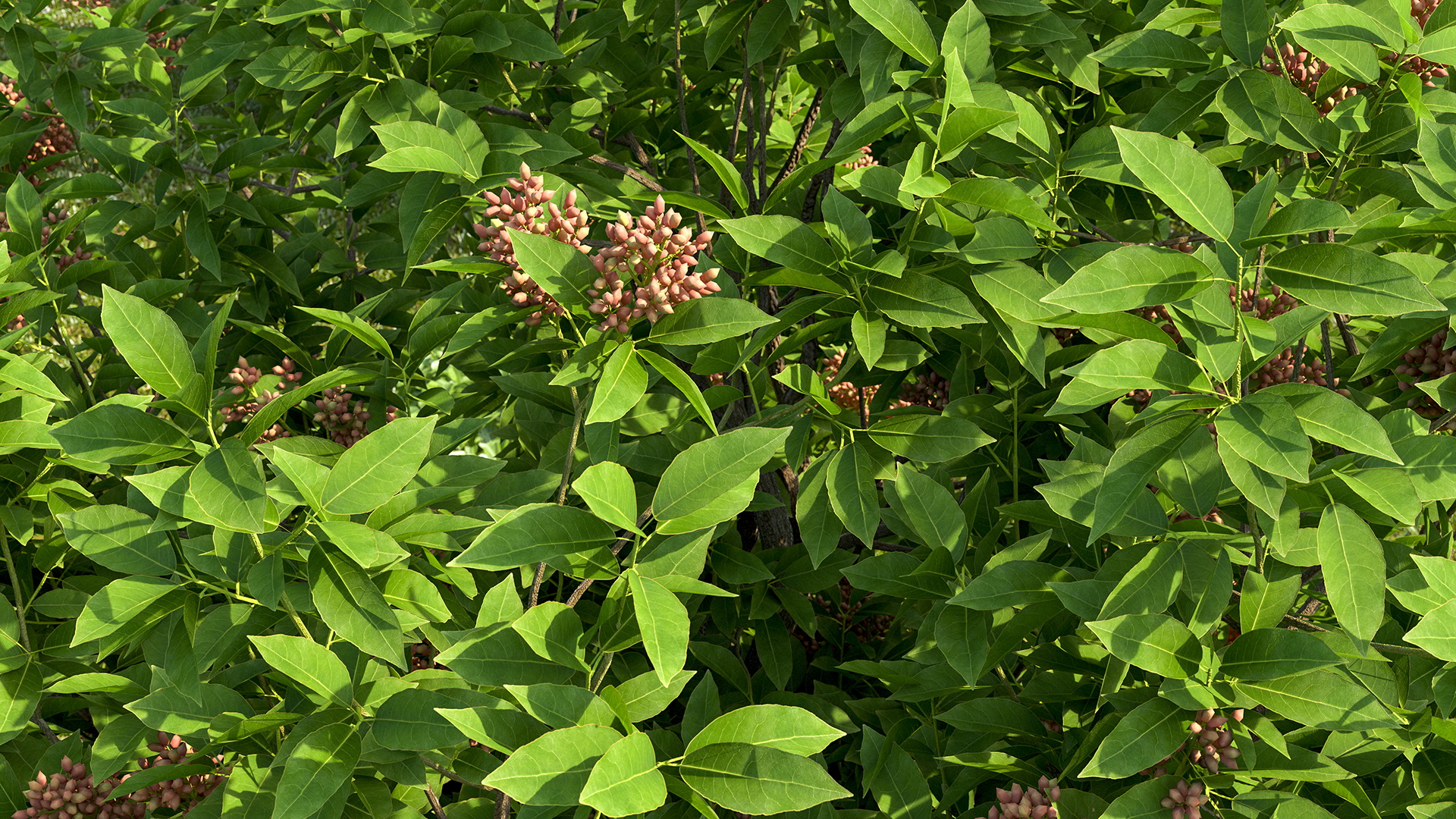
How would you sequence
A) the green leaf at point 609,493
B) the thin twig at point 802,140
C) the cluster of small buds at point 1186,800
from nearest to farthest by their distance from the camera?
the green leaf at point 609,493 → the cluster of small buds at point 1186,800 → the thin twig at point 802,140

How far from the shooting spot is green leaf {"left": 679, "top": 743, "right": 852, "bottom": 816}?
1.48m

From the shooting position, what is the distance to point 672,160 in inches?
144

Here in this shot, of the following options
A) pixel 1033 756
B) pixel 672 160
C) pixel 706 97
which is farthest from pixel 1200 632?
pixel 706 97

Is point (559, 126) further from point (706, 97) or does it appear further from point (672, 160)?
point (706, 97)

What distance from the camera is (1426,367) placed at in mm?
2254

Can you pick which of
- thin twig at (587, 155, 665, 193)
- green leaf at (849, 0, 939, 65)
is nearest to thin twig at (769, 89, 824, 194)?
thin twig at (587, 155, 665, 193)

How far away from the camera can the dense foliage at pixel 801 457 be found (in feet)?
5.17

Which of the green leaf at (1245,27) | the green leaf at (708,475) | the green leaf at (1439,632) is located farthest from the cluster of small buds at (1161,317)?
the green leaf at (708,475)

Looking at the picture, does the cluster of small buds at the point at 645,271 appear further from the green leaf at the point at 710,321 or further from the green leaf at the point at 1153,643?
the green leaf at the point at 1153,643

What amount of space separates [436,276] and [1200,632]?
251 cm

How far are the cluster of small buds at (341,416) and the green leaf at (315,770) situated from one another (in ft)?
3.88

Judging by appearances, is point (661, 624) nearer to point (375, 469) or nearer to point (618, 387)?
point (618, 387)

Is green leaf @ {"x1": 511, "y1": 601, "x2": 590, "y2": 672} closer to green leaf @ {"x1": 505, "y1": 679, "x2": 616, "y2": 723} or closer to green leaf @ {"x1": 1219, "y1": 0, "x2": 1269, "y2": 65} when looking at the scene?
green leaf @ {"x1": 505, "y1": 679, "x2": 616, "y2": 723}

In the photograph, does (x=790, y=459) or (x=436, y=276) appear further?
(x=436, y=276)
